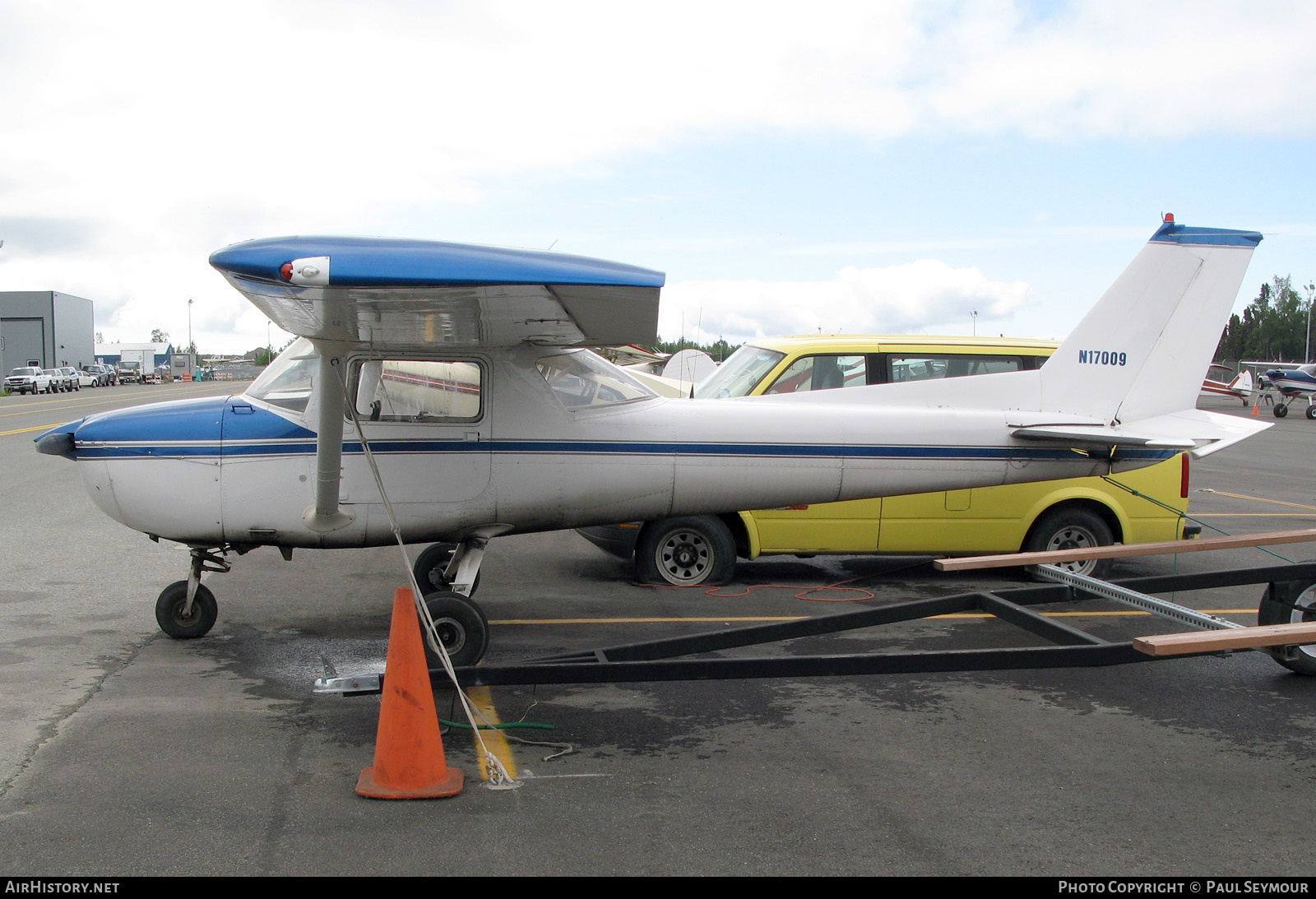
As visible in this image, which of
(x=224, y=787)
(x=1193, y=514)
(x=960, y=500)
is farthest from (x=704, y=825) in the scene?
(x=1193, y=514)

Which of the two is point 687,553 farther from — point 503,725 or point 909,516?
point 503,725

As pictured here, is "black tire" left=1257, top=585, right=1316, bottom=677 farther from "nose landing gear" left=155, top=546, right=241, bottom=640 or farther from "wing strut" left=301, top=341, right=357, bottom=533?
"nose landing gear" left=155, top=546, right=241, bottom=640

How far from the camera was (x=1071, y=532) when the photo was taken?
848 cm

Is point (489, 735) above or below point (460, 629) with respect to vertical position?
below

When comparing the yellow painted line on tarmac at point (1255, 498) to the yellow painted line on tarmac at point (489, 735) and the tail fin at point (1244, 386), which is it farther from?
the tail fin at point (1244, 386)

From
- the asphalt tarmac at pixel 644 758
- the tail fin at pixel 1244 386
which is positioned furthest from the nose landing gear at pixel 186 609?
the tail fin at pixel 1244 386

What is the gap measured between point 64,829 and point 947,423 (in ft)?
17.2

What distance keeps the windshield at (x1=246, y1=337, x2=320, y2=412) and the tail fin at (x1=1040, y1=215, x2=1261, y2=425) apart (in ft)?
16.1

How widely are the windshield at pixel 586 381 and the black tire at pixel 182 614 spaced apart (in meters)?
2.72

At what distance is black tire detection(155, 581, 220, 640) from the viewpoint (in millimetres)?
6426

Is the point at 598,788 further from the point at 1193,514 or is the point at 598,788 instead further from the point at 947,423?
the point at 1193,514

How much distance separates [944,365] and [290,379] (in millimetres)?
5298

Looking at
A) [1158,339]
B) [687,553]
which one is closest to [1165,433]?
[1158,339]

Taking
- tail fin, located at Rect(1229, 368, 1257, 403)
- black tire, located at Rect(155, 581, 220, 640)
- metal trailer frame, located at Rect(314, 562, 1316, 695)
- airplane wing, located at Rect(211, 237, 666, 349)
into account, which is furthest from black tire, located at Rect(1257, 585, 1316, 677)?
tail fin, located at Rect(1229, 368, 1257, 403)
